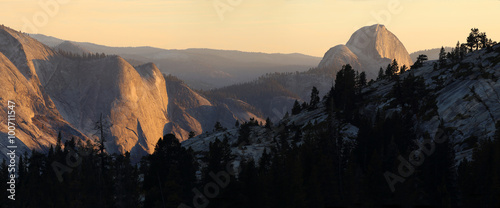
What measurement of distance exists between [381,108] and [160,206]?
200 feet

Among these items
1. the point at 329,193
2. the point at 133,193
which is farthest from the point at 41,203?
the point at 329,193

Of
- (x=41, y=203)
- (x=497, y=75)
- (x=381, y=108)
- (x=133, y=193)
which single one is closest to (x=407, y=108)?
(x=381, y=108)

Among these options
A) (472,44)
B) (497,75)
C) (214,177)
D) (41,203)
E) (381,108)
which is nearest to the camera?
(214,177)

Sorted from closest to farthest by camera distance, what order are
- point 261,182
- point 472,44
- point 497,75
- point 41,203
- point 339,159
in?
point 261,182 < point 339,159 < point 41,203 < point 497,75 < point 472,44

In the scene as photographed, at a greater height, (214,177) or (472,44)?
(472,44)

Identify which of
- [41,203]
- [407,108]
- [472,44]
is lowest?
[41,203]

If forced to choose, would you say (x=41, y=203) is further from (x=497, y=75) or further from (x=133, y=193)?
(x=497, y=75)

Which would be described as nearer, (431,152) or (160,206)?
(160,206)

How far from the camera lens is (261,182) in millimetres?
62281

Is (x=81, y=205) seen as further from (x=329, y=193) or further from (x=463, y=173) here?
(x=463, y=173)

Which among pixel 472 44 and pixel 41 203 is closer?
pixel 41 203

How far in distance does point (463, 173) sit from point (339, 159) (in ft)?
55.1

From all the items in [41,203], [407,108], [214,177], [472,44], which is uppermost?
[472,44]

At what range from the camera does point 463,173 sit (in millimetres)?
62656
